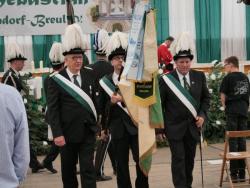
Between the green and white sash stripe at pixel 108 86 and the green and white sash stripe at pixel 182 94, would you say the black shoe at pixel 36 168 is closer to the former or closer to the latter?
the green and white sash stripe at pixel 108 86

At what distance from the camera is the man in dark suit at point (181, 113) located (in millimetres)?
6559

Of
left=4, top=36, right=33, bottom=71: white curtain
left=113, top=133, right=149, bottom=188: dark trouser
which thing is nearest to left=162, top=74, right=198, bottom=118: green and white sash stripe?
left=113, top=133, right=149, bottom=188: dark trouser

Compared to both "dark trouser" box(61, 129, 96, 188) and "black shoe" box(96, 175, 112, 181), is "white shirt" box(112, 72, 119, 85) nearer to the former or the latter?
"dark trouser" box(61, 129, 96, 188)

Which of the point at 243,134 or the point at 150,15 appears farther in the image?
the point at 243,134

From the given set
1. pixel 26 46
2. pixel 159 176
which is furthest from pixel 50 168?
pixel 26 46

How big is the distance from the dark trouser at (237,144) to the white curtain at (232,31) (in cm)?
848

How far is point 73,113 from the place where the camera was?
238 inches

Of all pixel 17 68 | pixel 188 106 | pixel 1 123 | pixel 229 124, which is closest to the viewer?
pixel 1 123

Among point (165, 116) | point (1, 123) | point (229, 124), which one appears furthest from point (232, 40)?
point (1, 123)

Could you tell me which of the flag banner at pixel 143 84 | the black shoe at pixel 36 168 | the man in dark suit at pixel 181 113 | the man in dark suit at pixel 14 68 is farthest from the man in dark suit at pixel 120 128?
the black shoe at pixel 36 168

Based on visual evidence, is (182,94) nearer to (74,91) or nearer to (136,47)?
(136,47)

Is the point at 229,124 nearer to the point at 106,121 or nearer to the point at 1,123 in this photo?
the point at 106,121

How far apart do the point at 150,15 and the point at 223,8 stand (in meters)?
10.7

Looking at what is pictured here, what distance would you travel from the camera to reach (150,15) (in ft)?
20.0
